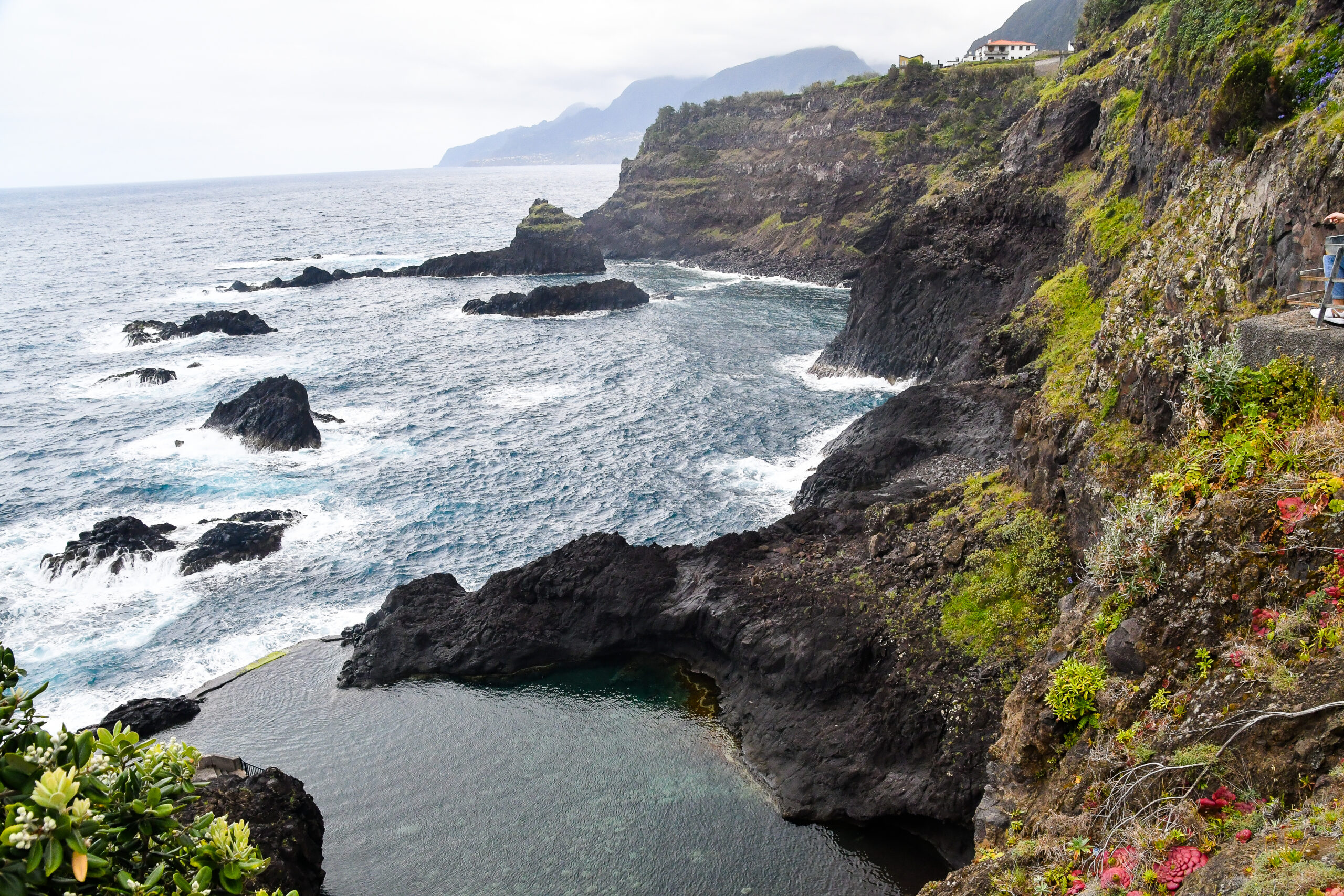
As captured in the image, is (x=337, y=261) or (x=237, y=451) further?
(x=337, y=261)

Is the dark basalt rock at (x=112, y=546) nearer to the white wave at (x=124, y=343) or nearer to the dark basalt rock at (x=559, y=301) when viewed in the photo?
the white wave at (x=124, y=343)

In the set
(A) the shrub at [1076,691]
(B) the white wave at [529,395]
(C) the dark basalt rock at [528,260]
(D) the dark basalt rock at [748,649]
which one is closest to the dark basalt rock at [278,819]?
(D) the dark basalt rock at [748,649]

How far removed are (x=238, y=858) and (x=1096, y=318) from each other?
133ft

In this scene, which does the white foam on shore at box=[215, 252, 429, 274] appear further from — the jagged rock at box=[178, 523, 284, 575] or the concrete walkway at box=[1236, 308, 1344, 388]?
the concrete walkway at box=[1236, 308, 1344, 388]

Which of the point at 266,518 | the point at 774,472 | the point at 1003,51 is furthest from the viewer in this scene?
the point at 1003,51

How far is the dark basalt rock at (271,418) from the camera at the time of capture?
1998 inches

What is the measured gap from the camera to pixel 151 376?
217ft

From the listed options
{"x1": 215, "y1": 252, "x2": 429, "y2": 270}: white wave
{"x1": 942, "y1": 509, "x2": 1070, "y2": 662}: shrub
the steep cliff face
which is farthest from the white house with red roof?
{"x1": 942, "y1": 509, "x2": 1070, "y2": 662}: shrub

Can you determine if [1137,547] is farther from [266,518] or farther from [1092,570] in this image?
[266,518]

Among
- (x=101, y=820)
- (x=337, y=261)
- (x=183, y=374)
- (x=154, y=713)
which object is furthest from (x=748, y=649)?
(x=337, y=261)

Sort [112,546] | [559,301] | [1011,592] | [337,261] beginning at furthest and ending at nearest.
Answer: [337,261] → [559,301] → [112,546] → [1011,592]

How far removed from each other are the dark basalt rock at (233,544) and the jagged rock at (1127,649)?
37249 mm

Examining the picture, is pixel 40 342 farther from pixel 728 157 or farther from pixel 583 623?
pixel 728 157

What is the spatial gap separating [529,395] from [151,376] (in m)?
32.6
